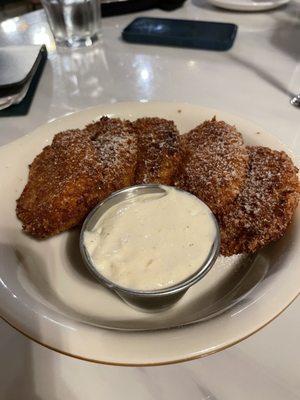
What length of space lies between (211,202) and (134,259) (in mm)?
281

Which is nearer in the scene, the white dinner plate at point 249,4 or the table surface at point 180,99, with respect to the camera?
the table surface at point 180,99

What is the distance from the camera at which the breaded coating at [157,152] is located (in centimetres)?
114

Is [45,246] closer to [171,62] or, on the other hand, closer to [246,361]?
[246,361]

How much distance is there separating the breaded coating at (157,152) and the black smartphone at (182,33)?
950 mm

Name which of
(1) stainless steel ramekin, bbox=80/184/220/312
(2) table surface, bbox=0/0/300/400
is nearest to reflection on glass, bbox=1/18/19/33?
(2) table surface, bbox=0/0/300/400

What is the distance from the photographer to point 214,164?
3.64 ft

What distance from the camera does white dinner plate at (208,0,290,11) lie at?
2.29 meters

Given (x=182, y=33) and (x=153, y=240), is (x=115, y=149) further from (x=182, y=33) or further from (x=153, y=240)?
(x=182, y=33)

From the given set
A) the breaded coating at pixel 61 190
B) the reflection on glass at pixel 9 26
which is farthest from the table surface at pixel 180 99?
the breaded coating at pixel 61 190

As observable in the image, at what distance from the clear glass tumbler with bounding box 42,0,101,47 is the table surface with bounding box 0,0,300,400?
63 millimetres

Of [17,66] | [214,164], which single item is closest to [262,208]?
[214,164]

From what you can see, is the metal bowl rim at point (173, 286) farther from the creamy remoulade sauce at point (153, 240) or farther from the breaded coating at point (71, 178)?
the breaded coating at point (71, 178)

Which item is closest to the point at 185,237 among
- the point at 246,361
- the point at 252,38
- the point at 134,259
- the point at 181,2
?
the point at 134,259

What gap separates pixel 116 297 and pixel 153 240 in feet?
0.58
